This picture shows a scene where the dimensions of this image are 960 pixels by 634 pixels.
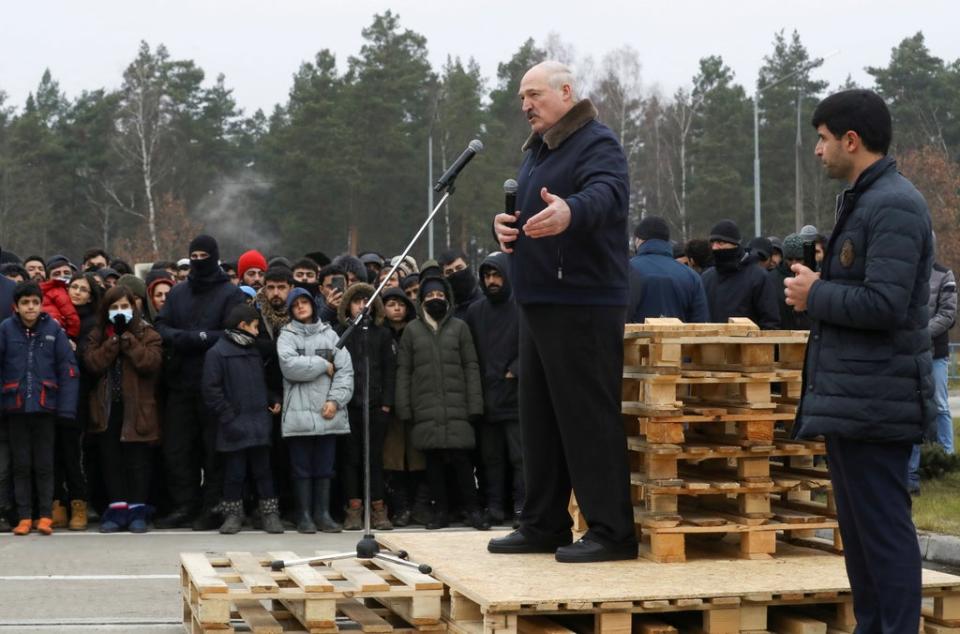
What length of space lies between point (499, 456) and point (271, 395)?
2.01 meters

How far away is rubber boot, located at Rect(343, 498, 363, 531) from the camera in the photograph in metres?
12.2

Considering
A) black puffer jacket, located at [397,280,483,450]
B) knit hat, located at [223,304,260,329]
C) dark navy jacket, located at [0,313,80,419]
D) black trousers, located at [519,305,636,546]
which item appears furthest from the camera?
black puffer jacket, located at [397,280,483,450]

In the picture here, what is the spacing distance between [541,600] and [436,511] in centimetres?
681

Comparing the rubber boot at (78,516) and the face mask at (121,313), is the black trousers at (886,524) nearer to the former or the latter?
the face mask at (121,313)

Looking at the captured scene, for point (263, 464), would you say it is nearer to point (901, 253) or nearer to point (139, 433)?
point (139, 433)

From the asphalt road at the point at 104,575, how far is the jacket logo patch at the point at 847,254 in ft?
13.4

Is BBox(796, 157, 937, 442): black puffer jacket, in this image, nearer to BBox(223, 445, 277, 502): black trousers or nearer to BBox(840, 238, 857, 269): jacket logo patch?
BBox(840, 238, 857, 269): jacket logo patch

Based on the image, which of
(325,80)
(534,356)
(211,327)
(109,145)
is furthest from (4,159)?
(534,356)

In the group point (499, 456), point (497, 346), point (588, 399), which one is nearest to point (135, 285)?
point (497, 346)

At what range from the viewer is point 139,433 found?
12.1 m

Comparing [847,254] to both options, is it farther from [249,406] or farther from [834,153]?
[249,406]

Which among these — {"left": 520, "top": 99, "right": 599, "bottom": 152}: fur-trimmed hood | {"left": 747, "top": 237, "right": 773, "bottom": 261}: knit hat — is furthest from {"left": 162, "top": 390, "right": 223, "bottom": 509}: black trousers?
{"left": 520, "top": 99, "right": 599, "bottom": 152}: fur-trimmed hood

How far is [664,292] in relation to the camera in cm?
1139

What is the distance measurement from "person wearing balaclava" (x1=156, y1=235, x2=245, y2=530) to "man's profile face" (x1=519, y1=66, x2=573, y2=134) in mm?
5963
